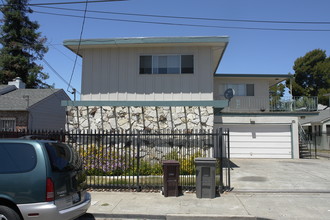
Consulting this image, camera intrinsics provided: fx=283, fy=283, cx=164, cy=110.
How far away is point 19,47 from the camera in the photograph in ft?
104

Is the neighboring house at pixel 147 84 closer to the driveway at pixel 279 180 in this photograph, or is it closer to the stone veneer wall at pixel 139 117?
the stone veneer wall at pixel 139 117

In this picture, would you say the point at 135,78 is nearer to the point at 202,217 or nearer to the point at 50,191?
the point at 202,217

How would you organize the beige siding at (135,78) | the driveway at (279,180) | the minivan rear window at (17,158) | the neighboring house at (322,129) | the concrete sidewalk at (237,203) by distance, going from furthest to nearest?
the neighboring house at (322,129) → the beige siding at (135,78) → the driveway at (279,180) → the concrete sidewalk at (237,203) → the minivan rear window at (17,158)

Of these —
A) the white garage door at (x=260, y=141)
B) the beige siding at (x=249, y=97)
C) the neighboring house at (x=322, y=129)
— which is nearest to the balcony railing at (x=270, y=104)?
the beige siding at (x=249, y=97)

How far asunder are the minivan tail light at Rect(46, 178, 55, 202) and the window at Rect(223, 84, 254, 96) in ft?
60.5

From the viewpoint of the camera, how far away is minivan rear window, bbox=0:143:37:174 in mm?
4820

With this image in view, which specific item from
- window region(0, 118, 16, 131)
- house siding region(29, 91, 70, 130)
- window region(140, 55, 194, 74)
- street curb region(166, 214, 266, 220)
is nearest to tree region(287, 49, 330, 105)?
house siding region(29, 91, 70, 130)

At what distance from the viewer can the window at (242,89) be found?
71.4 feet

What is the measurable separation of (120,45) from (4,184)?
944 centimetres

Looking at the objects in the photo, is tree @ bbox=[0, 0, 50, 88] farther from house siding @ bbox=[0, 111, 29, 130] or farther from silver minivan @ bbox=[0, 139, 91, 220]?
silver minivan @ bbox=[0, 139, 91, 220]

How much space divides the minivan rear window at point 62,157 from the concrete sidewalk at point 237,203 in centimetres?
171

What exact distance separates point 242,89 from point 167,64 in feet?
34.2

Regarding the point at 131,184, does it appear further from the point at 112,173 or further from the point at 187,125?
the point at 187,125

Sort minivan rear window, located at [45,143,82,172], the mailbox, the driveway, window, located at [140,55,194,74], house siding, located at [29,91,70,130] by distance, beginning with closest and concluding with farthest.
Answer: minivan rear window, located at [45,143,82,172] < the mailbox < the driveway < window, located at [140,55,194,74] < house siding, located at [29,91,70,130]
